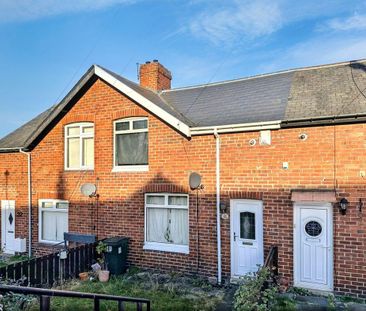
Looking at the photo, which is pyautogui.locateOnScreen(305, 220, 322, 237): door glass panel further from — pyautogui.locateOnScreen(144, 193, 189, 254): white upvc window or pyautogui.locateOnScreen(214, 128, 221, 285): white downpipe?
pyautogui.locateOnScreen(144, 193, 189, 254): white upvc window

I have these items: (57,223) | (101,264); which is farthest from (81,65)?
(101,264)

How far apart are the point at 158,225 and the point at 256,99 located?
5.28 m

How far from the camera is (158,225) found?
10516 millimetres

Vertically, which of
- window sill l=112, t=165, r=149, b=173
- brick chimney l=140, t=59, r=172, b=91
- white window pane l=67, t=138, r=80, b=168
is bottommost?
window sill l=112, t=165, r=149, b=173

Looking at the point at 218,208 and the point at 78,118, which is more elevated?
the point at 78,118

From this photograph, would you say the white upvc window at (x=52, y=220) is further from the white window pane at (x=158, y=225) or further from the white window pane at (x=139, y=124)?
the white window pane at (x=139, y=124)

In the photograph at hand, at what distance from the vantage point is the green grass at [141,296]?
741 centimetres

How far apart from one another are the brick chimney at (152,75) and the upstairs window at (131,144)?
154 inches

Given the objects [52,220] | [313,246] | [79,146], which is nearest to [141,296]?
[313,246]

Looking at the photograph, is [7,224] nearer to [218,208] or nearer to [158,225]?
[158,225]

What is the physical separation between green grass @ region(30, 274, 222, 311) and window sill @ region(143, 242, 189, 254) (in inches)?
43.7

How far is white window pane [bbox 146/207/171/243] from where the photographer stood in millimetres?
10396

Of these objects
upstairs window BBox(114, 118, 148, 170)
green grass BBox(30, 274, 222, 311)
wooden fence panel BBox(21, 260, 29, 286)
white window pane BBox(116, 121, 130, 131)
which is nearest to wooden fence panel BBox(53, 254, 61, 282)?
green grass BBox(30, 274, 222, 311)

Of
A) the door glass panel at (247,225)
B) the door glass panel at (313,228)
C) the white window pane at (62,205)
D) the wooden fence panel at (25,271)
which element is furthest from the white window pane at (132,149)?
the door glass panel at (313,228)
